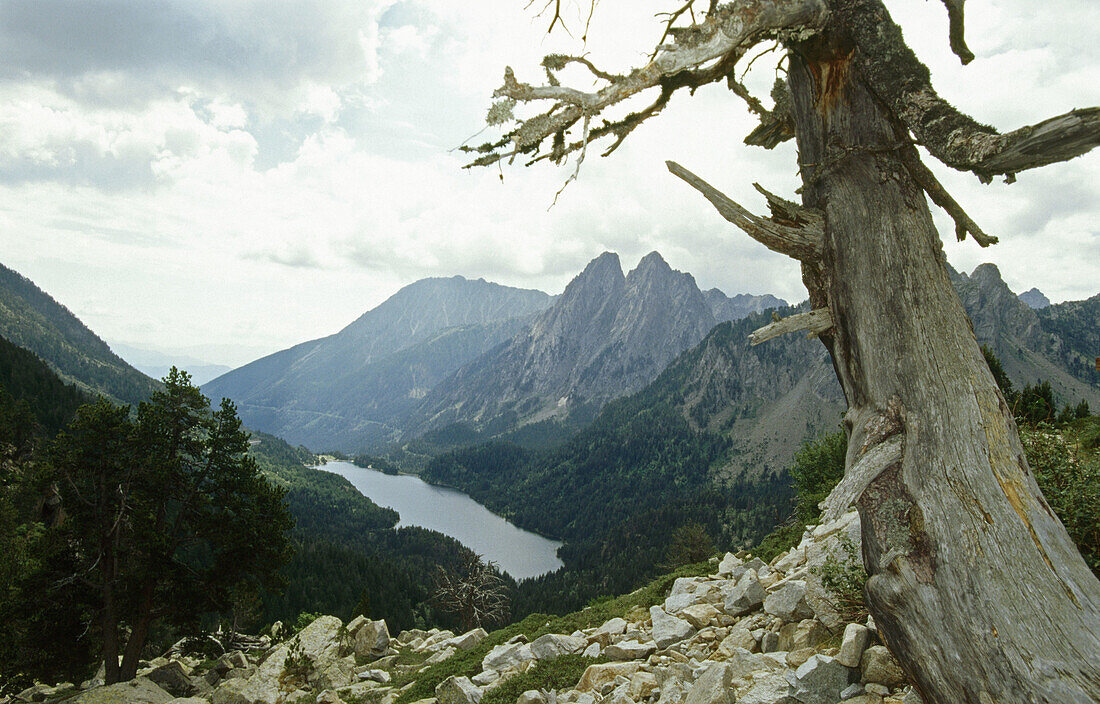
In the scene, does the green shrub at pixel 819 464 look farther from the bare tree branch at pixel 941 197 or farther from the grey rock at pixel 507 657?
the bare tree branch at pixel 941 197

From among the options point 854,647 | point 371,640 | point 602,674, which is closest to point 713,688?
point 854,647

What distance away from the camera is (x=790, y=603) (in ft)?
26.2

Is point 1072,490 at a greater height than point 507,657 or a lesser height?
greater

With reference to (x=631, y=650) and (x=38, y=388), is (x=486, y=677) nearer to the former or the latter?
(x=631, y=650)

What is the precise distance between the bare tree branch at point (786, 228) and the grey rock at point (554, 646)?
1013 centimetres

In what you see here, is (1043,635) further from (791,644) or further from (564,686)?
(564,686)

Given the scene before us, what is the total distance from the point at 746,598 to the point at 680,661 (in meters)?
1.88

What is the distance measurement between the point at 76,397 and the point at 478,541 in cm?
11416

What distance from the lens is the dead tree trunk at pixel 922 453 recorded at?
309 cm

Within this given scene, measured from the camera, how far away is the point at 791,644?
23.8 feet

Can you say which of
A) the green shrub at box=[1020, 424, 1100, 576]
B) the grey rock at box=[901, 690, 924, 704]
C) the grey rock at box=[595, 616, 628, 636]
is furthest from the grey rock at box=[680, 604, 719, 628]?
the green shrub at box=[1020, 424, 1100, 576]

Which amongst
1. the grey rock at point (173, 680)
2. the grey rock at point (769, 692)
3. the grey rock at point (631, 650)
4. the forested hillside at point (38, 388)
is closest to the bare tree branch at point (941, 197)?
the grey rock at point (769, 692)

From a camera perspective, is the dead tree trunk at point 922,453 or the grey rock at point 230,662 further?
the grey rock at point 230,662

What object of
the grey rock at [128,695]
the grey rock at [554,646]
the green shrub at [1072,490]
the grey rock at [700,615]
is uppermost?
the green shrub at [1072,490]
